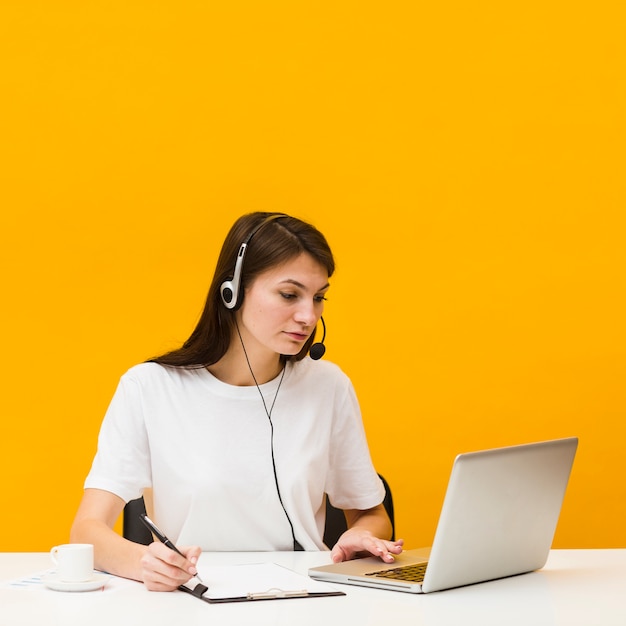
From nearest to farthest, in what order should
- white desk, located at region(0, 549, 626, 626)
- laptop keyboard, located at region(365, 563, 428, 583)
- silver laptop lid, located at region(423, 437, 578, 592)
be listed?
1. white desk, located at region(0, 549, 626, 626)
2. silver laptop lid, located at region(423, 437, 578, 592)
3. laptop keyboard, located at region(365, 563, 428, 583)

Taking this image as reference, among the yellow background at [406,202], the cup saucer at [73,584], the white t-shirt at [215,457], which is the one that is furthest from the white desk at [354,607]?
the yellow background at [406,202]

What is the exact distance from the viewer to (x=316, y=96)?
322 cm

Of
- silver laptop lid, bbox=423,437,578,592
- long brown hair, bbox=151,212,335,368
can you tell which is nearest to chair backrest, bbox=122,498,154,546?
long brown hair, bbox=151,212,335,368

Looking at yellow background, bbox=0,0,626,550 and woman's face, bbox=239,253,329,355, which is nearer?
woman's face, bbox=239,253,329,355

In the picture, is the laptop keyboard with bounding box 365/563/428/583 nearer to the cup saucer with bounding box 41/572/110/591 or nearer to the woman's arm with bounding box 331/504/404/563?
the woman's arm with bounding box 331/504/404/563

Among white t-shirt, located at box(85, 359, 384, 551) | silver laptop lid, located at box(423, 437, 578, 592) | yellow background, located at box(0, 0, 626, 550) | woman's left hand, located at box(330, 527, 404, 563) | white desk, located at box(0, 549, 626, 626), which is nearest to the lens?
white desk, located at box(0, 549, 626, 626)

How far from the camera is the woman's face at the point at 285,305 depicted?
2287 millimetres

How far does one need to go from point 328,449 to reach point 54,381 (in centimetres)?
112

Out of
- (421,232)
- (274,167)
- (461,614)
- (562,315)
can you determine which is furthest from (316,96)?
(461,614)

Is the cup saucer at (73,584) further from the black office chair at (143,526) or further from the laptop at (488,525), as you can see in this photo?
the black office chair at (143,526)

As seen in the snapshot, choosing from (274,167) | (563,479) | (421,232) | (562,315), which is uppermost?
(274,167)

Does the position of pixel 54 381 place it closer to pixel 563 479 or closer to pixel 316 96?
pixel 316 96

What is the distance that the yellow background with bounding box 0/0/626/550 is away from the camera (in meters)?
3.17

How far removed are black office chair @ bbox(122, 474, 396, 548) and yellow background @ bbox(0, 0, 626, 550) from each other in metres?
0.65
